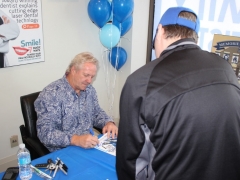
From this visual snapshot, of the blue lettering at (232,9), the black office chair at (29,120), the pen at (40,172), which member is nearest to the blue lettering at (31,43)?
the black office chair at (29,120)

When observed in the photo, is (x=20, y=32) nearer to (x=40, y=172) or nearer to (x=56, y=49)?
(x=56, y=49)

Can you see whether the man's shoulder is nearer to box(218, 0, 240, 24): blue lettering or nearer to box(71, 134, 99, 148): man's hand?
box(71, 134, 99, 148): man's hand

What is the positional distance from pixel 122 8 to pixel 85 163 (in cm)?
180

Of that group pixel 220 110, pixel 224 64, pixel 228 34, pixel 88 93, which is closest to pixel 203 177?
pixel 220 110

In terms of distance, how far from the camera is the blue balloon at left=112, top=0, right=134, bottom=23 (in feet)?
8.52

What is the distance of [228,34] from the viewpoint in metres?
2.55

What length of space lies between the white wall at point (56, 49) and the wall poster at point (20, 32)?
0.08 meters

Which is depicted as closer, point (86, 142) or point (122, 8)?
point (86, 142)

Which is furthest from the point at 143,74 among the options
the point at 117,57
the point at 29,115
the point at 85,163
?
the point at 117,57

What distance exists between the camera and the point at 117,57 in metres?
3.03

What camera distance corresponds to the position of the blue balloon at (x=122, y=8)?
2.60 metres

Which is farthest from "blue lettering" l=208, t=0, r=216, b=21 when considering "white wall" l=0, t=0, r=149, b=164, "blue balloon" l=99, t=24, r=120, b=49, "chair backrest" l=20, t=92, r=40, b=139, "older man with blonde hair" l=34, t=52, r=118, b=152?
"chair backrest" l=20, t=92, r=40, b=139

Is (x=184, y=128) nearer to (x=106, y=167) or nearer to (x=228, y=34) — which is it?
(x=106, y=167)

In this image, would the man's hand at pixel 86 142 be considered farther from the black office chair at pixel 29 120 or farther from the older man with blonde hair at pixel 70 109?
the black office chair at pixel 29 120
